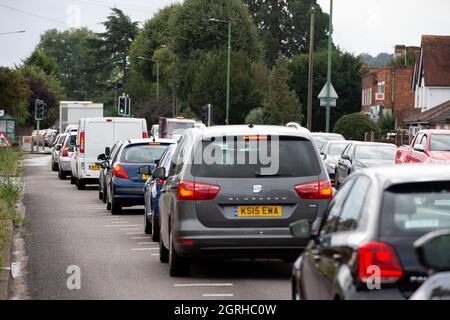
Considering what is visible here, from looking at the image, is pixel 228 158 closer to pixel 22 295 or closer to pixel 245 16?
pixel 22 295

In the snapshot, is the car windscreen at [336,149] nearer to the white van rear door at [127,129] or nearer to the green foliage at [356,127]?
the white van rear door at [127,129]

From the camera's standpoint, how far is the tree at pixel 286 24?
125 m

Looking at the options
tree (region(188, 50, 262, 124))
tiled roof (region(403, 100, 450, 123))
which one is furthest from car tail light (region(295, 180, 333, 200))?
tree (region(188, 50, 262, 124))

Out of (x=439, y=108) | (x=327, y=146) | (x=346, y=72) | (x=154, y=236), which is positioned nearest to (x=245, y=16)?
(x=346, y=72)

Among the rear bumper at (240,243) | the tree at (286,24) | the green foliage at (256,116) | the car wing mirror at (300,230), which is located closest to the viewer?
the car wing mirror at (300,230)

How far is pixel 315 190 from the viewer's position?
42.6 feet

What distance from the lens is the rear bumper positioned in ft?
41.5

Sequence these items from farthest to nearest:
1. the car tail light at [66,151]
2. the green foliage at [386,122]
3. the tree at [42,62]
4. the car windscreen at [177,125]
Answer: the tree at [42,62] < the green foliage at [386,122] < the car windscreen at [177,125] < the car tail light at [66,151]

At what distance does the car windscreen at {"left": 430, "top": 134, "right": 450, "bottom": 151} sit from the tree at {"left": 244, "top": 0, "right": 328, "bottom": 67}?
95472mm

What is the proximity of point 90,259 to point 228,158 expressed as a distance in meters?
3.20

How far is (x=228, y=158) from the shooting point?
42.4 ft

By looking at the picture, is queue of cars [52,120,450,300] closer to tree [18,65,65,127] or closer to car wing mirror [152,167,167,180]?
car wing mirror [152,167,167,180]

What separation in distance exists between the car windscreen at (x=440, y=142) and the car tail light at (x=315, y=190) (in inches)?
657

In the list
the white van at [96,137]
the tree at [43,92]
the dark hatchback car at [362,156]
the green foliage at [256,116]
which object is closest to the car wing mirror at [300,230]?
the dark hatchback car at [362,156]
